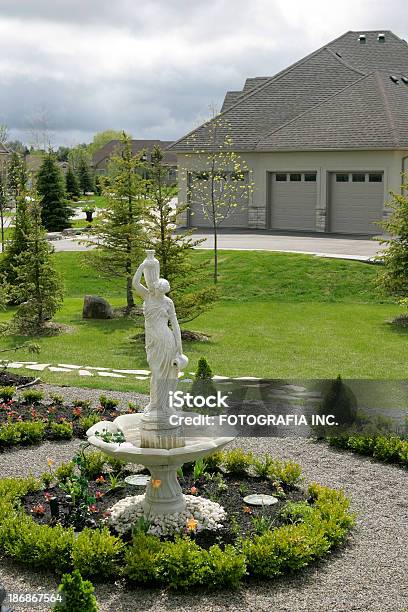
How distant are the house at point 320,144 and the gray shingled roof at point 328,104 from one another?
0.05 metres

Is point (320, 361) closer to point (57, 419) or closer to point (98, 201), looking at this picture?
point (57, 419)

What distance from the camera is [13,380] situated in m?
16.0

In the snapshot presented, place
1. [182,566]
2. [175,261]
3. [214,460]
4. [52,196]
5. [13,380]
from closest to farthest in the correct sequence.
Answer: [182,566], [214,460], [13,380], [175,261], [52,196]

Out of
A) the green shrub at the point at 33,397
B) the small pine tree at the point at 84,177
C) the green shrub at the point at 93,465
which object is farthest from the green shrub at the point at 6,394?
the small pine tree at the point at 84,177

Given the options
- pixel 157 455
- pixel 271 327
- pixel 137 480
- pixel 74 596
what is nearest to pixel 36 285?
pixel 271 327

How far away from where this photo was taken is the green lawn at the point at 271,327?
17859 millimetres

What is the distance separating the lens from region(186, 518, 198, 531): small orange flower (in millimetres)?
8573

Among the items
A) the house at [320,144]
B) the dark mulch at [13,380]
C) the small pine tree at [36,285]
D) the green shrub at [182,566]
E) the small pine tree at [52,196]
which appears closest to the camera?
the green shrub at [182,566]

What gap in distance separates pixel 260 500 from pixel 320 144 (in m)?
29.6

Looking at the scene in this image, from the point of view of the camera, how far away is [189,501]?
944cm

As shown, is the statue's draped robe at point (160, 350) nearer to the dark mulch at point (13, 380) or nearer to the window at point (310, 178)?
the dark mulch at point (13, 380)

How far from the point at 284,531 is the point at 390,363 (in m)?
10.3

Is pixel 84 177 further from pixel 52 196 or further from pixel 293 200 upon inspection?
pixel 293 200

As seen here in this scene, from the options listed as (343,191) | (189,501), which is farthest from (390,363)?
(343,191)
